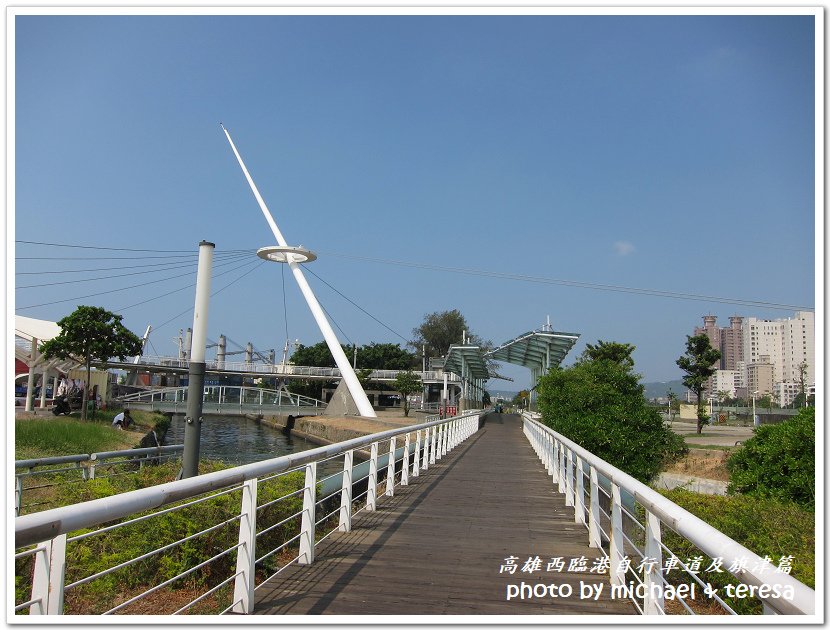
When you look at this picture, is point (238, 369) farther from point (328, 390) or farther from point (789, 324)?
point (789, 324)

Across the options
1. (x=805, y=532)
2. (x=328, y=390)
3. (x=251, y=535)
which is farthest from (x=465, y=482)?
(x=328, y=390)

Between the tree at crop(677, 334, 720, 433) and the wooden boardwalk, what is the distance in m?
25.2

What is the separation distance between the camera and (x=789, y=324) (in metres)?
83.8

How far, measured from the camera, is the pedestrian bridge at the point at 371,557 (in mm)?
2418

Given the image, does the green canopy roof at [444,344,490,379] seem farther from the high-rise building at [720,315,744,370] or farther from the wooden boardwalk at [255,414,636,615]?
the high-rise building at [720,315,744,370]

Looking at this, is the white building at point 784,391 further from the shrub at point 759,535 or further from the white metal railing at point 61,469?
the white metal railing at point 61,469

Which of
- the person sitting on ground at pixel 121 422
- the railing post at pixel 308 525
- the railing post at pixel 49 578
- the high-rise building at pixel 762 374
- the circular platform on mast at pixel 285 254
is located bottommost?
the high-rise building at pixel 762 374

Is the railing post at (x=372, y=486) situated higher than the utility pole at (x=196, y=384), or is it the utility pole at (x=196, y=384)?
the utility pole at (x=196, y=384)

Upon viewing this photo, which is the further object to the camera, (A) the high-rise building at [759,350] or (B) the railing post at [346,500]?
(A) the high-rise building at [759,350]

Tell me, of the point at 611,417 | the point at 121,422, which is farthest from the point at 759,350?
the point at 121,422

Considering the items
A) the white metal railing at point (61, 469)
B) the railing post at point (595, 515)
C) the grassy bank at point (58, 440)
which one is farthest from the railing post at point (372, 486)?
the grassy bank at point (58, 440)

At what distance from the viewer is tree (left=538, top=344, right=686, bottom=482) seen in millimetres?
16703

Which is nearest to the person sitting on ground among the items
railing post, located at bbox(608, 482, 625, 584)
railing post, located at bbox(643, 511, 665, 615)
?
railing post, located at bbox(608, 482, 625, 584)

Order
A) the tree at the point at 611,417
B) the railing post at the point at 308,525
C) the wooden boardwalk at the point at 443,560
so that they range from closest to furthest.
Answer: the wooden boardwalk at the point at 443,560
the railing post at the point at 308,525
the tree at the point at 611,417
